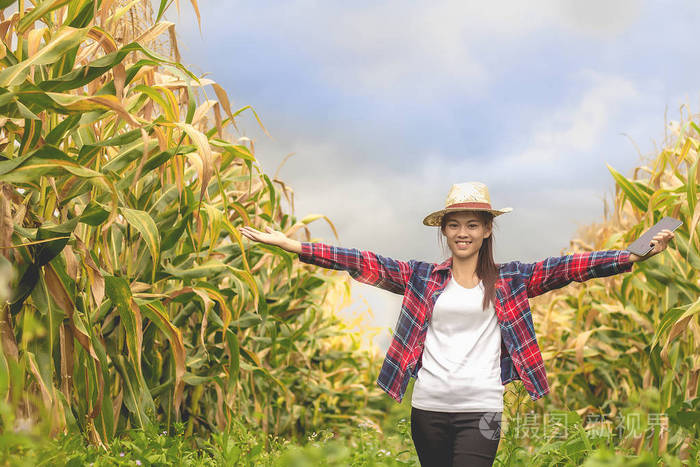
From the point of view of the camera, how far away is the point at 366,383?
7.34 m

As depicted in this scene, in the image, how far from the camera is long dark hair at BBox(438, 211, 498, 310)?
8.27 ft

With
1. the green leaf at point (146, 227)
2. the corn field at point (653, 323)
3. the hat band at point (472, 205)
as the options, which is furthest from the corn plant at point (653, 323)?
the green leaf at point (146, 227)

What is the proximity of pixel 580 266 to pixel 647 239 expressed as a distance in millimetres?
252

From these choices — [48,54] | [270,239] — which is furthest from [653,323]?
[48,54]

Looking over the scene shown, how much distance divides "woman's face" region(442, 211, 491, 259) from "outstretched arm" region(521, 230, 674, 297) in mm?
222

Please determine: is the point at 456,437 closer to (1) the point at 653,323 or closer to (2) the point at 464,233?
(2) the point at 464,233

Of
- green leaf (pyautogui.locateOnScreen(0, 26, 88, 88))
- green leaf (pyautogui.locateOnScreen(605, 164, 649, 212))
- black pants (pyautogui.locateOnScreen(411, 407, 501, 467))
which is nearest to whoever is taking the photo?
green leaf (pyautogui.locateOnScreen(0, 26, 88, 88))

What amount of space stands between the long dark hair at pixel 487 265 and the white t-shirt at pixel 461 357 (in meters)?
0.03

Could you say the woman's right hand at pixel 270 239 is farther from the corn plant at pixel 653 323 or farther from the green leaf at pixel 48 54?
the corn plant at pixel 653 323

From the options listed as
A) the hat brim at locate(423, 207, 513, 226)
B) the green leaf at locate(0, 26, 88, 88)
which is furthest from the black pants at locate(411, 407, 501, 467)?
the green leaf at locate(0, 26, 88, 88)

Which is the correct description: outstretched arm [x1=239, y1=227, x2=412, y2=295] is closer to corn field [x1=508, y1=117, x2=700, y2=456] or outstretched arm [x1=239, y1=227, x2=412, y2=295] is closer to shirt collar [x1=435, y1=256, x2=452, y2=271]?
shirt collar [x1=435, y1=256, x2=452, y2=271]

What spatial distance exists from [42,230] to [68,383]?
0.73 meters

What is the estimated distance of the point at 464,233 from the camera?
259 cm

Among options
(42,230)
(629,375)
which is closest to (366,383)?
(629,375)
